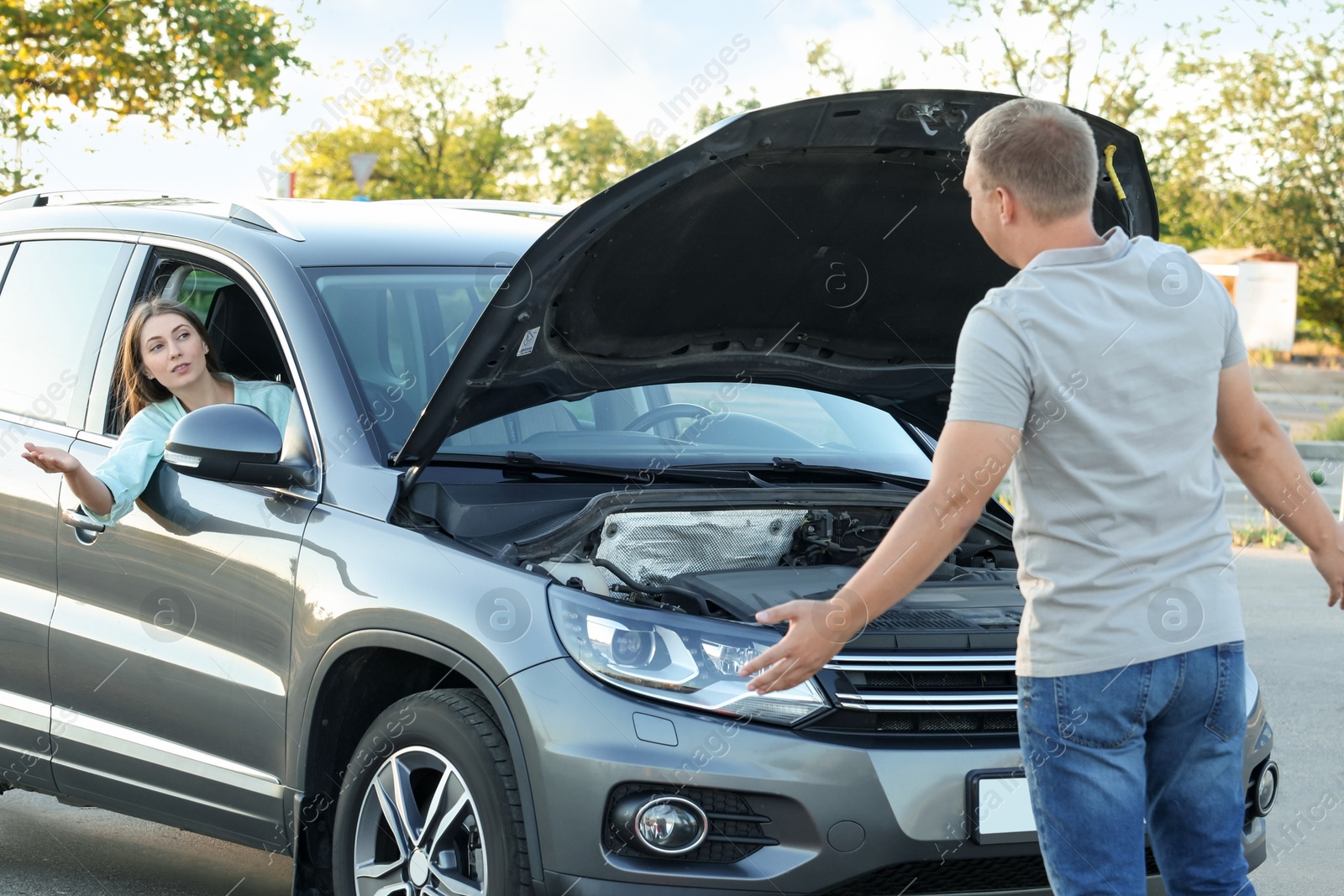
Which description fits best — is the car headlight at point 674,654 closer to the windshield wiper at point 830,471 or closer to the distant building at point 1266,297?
the windshield wiper at point 830,471

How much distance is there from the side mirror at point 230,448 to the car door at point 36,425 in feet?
2.78

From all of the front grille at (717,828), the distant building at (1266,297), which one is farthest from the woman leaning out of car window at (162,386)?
the distant building at (1266,297)

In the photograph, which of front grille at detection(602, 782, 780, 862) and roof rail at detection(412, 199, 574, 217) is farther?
roof rail at detection(412, 199, 574, 217)

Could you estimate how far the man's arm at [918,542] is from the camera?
2.51 metres

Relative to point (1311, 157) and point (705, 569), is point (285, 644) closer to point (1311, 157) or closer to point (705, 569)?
point (705, 569)

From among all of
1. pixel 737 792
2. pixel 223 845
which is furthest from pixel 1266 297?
pixel 737 792

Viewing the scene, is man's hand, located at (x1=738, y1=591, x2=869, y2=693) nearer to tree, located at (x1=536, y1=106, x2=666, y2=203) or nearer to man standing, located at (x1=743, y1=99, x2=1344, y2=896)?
man standing, located at (x1=743, y1=99, x2=1344, y2=896)

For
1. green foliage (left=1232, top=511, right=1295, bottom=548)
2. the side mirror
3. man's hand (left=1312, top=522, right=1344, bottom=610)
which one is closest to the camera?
man's hand (left=1312, top=522, right=1344, bottom=610)

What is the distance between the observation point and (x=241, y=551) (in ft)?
12.6

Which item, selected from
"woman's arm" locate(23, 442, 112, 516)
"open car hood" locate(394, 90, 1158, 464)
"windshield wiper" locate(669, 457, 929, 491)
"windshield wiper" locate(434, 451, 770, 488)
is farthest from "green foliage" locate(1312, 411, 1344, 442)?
"woman's arm" locate(23, 442, 112, 516)

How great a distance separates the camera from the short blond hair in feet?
8.43

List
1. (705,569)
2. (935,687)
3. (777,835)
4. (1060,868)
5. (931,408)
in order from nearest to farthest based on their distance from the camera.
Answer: (1060,868) < (777,835) < (935,687) < (705,569) < (931,408)

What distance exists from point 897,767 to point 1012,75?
78.5 ft

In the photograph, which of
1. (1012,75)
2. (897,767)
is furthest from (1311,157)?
(897,767)
